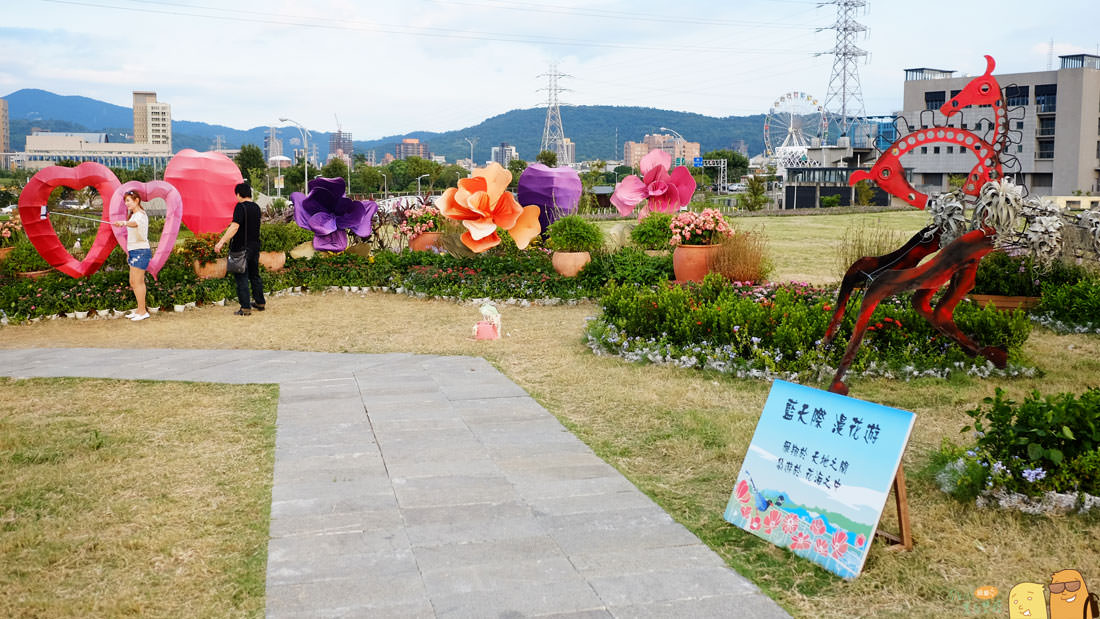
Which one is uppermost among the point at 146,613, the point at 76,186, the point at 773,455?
the point at 76,186

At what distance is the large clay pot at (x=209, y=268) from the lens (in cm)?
1258

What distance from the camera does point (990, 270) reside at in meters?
9.91

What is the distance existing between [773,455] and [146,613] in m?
2.74

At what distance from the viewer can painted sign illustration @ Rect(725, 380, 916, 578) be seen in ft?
11.4

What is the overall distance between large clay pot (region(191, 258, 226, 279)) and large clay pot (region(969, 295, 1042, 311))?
33.9ft

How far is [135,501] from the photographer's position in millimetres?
4426

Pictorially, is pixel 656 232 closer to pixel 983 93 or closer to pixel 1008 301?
pixel 1008 301

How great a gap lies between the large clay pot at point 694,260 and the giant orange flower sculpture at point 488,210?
2681 millimetres

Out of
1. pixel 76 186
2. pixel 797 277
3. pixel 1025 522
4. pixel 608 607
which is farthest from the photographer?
pixel 797 277

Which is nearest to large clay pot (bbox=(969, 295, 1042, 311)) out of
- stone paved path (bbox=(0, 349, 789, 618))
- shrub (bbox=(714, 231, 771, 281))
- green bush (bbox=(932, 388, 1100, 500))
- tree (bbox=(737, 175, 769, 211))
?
shrub (bbox=(714, 231, 771, 281))

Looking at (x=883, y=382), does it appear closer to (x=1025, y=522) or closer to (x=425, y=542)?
(x=1025, y=522)

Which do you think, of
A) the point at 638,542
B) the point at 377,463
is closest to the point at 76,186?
the point at 377,463

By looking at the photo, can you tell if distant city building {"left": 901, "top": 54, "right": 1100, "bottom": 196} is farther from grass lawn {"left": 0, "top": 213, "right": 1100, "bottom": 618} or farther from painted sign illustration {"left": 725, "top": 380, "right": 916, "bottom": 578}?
painted sign illustration {"left": 725, "top": 380, "right": 916, "bottom": 578}

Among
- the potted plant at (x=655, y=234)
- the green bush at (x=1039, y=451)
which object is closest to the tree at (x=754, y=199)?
the potted plant at (x=655, y=234)
